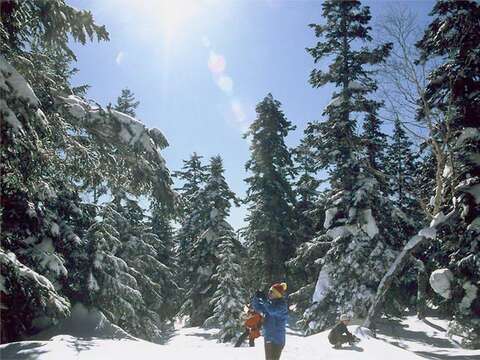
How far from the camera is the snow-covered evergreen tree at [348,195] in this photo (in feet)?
58.1

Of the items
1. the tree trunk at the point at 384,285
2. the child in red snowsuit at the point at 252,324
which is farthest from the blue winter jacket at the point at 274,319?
the tree trunk at the point at 384,285

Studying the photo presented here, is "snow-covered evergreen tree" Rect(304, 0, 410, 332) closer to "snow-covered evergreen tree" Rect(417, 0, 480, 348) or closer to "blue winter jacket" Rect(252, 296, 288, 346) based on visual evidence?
"snow-covered evergreen tree" Rect(417, 0, 480, 348)

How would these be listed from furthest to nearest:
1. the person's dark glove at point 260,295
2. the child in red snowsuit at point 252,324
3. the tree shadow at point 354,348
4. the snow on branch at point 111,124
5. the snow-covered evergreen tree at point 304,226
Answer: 1. the snow-covered evergreen tree at point 304,226
2. the child in red snowsuit at point 252,324
3. the tree shadow at point 354,348
4. the snow on branch at point 111,124
5. the person's dark glove at point 260,295

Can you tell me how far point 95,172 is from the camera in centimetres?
998

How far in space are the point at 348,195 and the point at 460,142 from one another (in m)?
5.75


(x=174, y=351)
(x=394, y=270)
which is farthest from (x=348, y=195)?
(x=174, y=351)

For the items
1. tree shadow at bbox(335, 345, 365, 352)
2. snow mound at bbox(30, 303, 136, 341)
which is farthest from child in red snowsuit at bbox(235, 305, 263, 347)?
snow mound at bbox(30, 303, 136, 341)

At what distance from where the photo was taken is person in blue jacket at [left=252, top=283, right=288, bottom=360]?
716cm

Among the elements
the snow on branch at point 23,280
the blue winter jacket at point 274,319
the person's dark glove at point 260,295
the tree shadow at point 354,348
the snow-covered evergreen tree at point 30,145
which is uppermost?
the snow-covered evergreen tree at point 30,145

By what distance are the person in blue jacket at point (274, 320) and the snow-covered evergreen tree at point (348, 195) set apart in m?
10.7

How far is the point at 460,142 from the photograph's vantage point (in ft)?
45.6

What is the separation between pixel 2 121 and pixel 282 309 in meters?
5.56

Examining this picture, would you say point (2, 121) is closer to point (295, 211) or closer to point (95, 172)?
point (95, 172)

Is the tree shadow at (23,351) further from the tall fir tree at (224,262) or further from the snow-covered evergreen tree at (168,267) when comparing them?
the snow-covered evergreen tree at (168,267)
